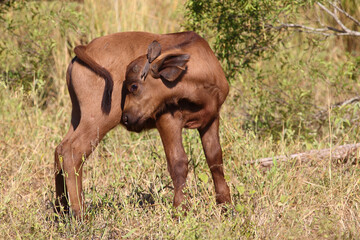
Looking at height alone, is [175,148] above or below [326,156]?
above

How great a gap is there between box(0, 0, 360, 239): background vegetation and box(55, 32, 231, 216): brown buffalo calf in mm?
364

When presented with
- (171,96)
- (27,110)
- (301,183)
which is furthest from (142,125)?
(27,110)

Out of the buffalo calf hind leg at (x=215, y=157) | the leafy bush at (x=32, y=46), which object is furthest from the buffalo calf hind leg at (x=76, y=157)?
the leafy bush at (x=32, y=46)

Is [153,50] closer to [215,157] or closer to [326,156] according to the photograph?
[215,157]

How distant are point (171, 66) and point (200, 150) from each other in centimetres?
181

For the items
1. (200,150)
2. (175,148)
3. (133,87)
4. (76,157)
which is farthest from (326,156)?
(76,157)

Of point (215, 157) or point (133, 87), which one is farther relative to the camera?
point (215, 157)

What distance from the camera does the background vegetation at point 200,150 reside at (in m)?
4.29

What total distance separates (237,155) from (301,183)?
100 cm

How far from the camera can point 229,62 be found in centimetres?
632

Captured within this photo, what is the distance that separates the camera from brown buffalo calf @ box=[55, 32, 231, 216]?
447 cm

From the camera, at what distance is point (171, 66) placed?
4.45 meters

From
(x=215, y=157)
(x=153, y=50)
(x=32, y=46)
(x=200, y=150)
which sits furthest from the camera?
(x=32, y=46)

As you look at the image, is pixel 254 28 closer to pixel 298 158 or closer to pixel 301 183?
pixel 298 158
